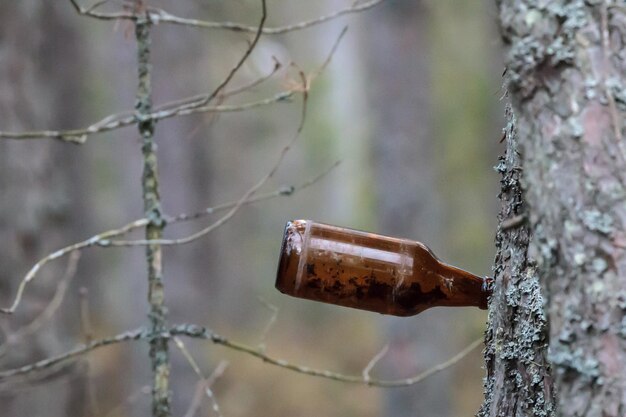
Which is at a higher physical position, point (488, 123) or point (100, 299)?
point (488, 123)

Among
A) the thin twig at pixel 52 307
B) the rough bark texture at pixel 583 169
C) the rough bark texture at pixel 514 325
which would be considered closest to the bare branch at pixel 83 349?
the thin twig at pixel 52 307

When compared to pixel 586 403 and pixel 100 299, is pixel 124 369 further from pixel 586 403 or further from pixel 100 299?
pixel 586 403

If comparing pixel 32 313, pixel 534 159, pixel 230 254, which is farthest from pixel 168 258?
pixel 230 254

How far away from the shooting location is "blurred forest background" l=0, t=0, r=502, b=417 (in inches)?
150

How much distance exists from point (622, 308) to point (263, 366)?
29.3ft

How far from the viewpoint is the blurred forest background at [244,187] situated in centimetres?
380

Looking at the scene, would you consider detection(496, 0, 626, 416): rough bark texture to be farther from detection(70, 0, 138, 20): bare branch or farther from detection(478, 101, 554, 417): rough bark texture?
detection(70, 0, 138, 20): bare branch

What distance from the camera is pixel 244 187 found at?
51.2 feet

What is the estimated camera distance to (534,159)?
0.96 m

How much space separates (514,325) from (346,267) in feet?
1.03

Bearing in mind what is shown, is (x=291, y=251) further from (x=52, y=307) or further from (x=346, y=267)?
(x=52, y=307)

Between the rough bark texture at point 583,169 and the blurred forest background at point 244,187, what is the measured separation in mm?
110

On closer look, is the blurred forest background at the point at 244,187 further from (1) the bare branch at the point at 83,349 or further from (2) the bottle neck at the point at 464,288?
(2) the bottle neck at the point at 464,288

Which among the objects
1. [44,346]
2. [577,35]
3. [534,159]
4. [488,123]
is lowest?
[44,346]
